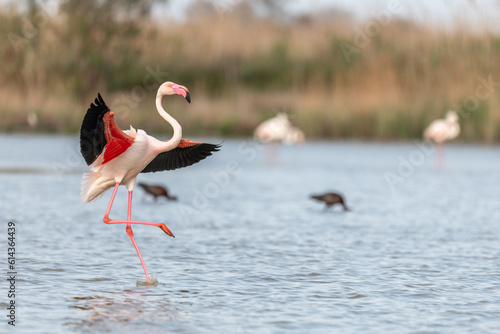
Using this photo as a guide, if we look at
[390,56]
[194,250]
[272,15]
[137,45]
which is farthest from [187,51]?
[272,15]

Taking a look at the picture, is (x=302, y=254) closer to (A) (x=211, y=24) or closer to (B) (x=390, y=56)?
(B) (x=390, y=56)

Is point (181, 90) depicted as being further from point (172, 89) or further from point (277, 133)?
point (277, 133)

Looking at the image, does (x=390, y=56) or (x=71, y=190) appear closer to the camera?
(x=71, y=190)

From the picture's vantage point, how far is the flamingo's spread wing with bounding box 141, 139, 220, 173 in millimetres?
7121

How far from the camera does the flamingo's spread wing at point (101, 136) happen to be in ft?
20.2

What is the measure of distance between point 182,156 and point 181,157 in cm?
1

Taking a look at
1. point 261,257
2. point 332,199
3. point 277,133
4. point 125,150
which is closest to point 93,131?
point 125,150

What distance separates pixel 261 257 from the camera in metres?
7.94

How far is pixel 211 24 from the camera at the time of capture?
94.1 feet

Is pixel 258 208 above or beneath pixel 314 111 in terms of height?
beneath

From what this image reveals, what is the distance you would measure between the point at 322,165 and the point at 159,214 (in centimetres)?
735

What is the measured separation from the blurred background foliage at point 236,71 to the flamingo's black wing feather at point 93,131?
1587cm

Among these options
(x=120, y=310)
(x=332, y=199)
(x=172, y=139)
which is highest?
(x=172, y=139)

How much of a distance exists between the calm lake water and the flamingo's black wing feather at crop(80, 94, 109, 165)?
3.05ft
